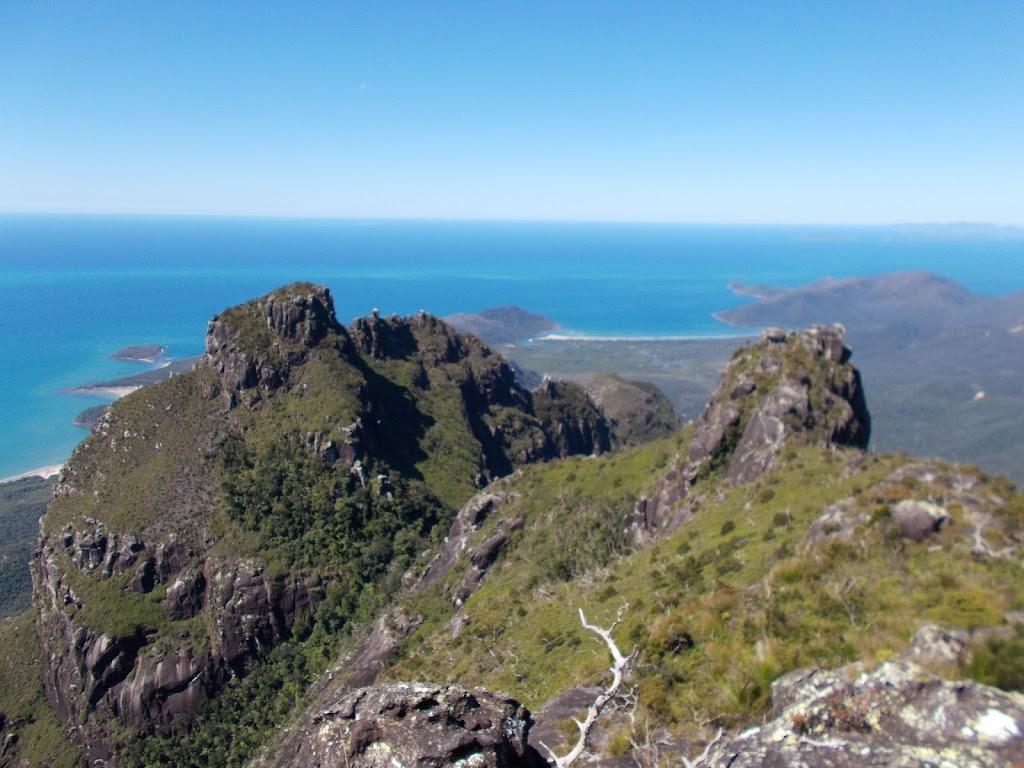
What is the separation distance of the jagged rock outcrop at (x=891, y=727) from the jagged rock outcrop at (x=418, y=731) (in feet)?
8.97

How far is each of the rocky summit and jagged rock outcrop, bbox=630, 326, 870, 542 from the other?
253 millimetres

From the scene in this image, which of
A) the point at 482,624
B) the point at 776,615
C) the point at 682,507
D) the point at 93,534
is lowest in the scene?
the point at 93,534

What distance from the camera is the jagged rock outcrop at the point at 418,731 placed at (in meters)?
8.57

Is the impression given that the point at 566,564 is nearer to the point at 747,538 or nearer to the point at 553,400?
the point at 747,538

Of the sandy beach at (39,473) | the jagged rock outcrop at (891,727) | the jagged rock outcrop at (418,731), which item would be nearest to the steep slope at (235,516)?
the jagged rock outcrop at (418,731)

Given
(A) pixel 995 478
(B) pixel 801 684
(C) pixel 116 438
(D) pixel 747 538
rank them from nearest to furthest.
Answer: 1. (B) pixel 801 684
2. (A) pixel 995 478
3. (D) pixel 747 538
4. (C) pixel 116 438

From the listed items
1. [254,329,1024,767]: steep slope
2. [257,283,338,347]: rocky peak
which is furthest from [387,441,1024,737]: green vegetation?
[257,283,338,347]: rocky peak

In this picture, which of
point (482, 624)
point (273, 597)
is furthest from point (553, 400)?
point (482, 624)

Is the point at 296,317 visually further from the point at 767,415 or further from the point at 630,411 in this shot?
the point at 630,411

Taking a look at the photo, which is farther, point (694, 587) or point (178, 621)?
point (178, 621)

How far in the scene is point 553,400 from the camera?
11725 centimetres

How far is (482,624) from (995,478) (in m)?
26.4

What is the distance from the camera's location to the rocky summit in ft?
29.6

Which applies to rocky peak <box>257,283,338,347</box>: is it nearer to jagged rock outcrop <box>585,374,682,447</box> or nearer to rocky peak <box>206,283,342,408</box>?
rocky peak <box>206,283,342,408</box>
